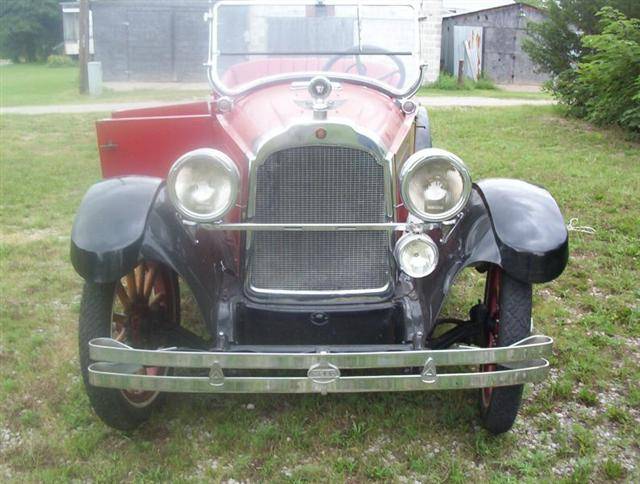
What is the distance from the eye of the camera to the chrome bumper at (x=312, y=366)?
2541 mm

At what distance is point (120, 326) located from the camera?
321 cm

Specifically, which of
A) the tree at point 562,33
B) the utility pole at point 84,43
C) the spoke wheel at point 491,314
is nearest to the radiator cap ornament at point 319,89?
the spoke wheel at point 491,314

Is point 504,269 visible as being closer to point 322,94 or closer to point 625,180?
point 322,94

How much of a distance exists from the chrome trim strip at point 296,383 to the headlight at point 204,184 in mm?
657

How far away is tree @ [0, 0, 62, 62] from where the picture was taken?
1708 inches

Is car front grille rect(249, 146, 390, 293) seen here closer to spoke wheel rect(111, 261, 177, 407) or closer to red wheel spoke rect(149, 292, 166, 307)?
spoke wheel rect(111, 261, 177, 407)

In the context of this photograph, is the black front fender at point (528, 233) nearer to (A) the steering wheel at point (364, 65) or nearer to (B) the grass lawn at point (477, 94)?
(A) the steering wheel at point (364, 65)

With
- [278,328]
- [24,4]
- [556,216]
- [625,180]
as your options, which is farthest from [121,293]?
[24,4]

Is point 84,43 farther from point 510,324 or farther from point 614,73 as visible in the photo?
point 510,324

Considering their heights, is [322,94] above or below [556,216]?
above

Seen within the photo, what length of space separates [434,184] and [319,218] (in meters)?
0.50

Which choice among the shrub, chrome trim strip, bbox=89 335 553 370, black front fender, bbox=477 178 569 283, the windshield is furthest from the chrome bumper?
the shrub

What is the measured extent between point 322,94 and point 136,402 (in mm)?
1609

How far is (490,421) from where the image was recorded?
118 inches
